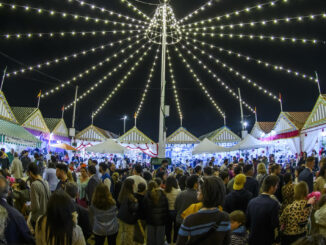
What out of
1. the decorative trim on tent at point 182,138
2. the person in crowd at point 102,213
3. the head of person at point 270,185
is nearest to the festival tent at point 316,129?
the decorative trim on tent at point 182,138

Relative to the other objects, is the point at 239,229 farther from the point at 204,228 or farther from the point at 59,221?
the point at 59,221

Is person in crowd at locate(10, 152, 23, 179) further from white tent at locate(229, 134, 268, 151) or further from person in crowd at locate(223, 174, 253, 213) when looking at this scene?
white tent at locate(229, 134, 268, 151)

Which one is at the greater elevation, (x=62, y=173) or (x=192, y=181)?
(x=62, y=173)

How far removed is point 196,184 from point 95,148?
11.6 metres

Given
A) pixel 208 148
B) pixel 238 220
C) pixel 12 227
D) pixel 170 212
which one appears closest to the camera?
pixel 12 227

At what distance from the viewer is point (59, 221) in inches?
81.8

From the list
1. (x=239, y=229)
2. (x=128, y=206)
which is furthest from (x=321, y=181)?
(x=128, y=206)

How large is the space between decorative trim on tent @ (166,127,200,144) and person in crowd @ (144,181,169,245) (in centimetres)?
1785

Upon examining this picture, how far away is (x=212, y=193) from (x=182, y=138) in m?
20.1

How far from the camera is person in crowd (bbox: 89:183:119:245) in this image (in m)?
3.84

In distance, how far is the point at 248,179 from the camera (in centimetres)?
488

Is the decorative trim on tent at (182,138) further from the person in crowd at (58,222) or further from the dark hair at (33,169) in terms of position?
the person in crowd at (58,222)

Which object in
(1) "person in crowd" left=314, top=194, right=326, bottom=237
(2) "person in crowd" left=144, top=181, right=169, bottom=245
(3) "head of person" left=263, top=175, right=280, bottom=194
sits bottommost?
(2) "person in crowd" left=144, top=181, right=169, bottom=245

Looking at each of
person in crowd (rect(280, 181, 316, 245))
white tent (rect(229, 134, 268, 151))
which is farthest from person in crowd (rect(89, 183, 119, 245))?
white tent (rect(229, 134, 268, 151))
